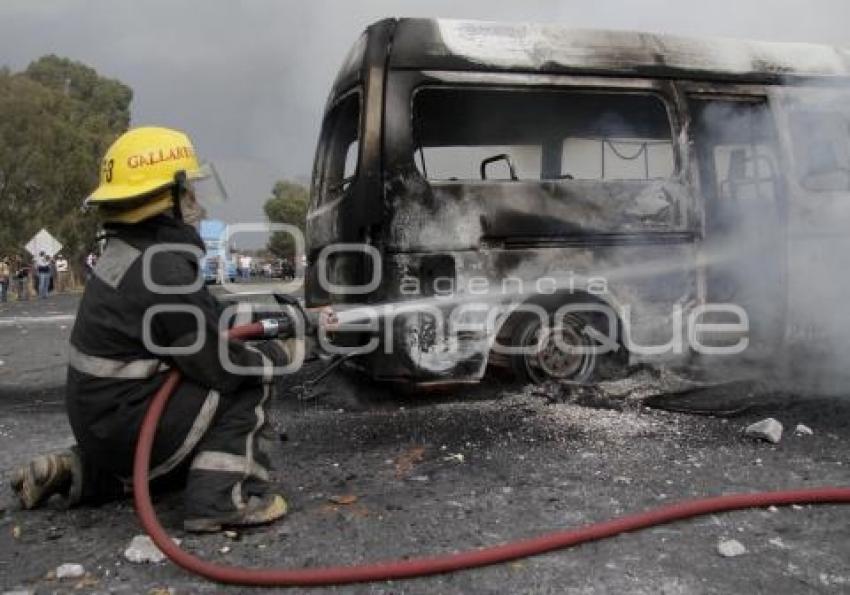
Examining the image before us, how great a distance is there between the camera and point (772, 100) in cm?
522

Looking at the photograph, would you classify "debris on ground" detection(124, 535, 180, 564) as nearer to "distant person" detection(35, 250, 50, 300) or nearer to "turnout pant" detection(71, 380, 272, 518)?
"turnout pant" detection(71, 380, 272, 518)

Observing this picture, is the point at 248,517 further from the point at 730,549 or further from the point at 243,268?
the point at 243,268

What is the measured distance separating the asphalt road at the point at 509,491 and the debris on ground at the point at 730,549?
1.1 inches

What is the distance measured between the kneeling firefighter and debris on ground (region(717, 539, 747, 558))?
5.45 ft

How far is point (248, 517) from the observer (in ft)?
10.2

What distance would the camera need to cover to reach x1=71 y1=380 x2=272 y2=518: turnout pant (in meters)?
3.03

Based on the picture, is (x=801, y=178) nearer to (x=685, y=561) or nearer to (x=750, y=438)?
(x=750, y=438)

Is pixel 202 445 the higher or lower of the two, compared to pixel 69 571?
higher

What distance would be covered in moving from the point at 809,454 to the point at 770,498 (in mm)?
949

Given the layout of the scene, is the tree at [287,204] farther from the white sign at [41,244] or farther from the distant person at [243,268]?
the white sign at [41,244]

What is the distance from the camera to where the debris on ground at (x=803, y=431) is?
4328 millimetres

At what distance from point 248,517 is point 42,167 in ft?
103

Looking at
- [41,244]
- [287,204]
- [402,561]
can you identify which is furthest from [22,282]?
[287,204]

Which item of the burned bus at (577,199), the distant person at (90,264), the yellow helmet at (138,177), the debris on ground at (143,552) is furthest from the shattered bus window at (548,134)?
the debris on ground at (143,552)
